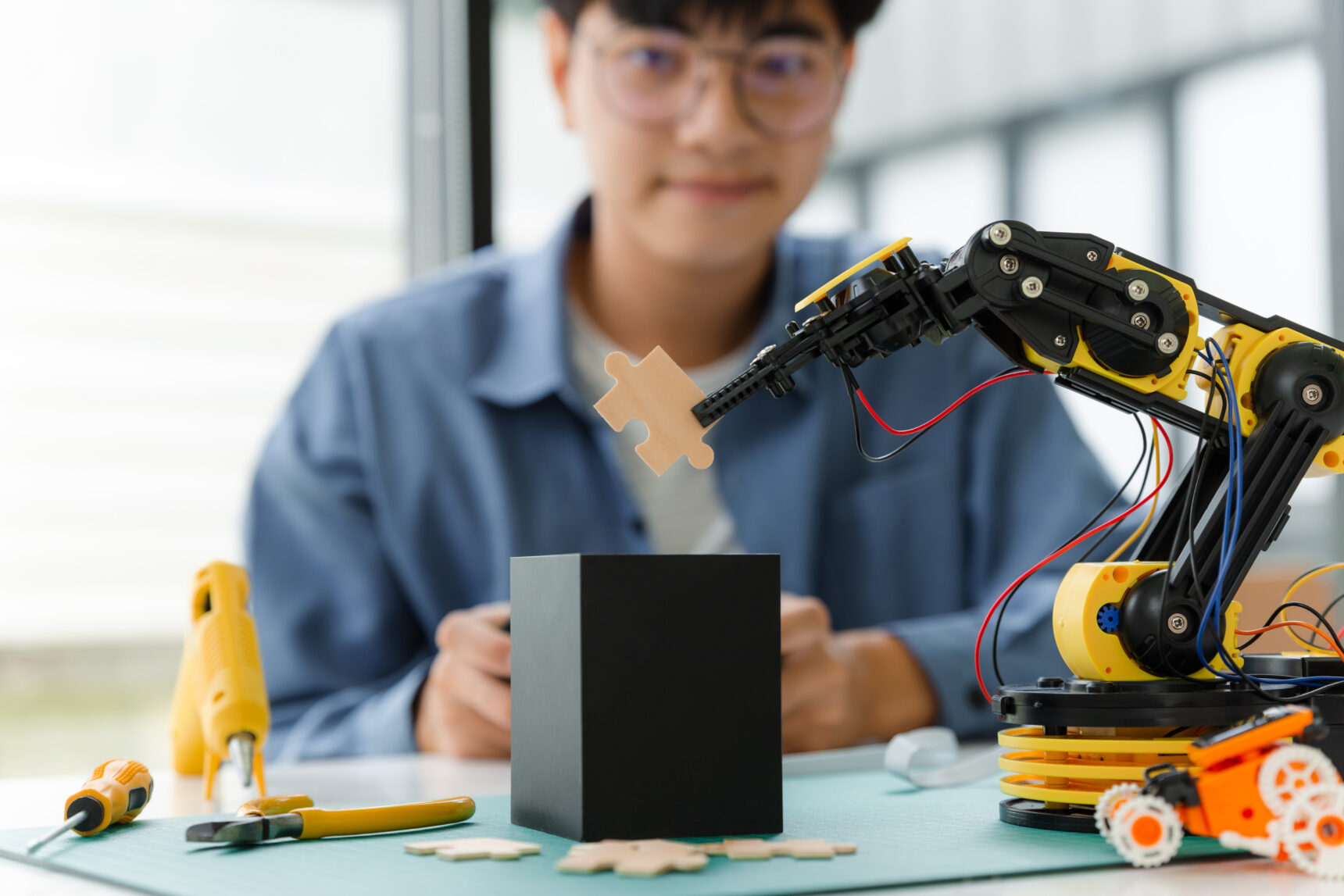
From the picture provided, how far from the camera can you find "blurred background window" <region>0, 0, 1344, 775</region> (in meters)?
1.72

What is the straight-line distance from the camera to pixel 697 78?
1.28 m

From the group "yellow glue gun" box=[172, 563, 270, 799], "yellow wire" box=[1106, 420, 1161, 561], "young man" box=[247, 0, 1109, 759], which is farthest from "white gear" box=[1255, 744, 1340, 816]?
"young man" box=[247, 0, 1109, 759]

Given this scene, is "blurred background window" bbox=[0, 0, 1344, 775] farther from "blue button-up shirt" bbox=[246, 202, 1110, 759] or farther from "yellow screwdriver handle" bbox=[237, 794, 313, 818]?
"yellow screwdriver handle" bbox=[237, 794, 313, 818]

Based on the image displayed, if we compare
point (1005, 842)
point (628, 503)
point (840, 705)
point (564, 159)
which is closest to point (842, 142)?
point (564, 159)

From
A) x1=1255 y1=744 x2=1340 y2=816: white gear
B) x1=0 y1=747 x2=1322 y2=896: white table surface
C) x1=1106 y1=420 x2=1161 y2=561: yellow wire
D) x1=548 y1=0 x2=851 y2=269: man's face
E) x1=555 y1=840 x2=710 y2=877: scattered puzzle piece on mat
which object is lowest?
x1=0 y1=747 x2=1322 y2=896: white table surface

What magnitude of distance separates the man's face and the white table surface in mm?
646

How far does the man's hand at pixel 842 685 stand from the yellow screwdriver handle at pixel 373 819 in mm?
358

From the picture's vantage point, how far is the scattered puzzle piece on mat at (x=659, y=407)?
543 mm

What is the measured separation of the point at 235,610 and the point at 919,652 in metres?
0.65

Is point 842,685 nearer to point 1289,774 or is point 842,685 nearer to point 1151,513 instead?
point 1151,513

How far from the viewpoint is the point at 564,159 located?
1.93 meters

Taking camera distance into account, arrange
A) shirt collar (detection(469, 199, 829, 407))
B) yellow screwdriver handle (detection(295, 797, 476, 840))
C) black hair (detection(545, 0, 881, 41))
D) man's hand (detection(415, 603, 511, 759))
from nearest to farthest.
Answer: yellow screwdriver handle (detection(295, 797, 476, 840)), man's hand (detection(415, 603, 511, 759)), black hair (detection(545, 0, 881, 41)), shirt collar (detection(469, 199, 829, 407))

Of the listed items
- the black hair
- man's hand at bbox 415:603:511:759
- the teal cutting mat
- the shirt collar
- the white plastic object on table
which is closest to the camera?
the teal cutting mat

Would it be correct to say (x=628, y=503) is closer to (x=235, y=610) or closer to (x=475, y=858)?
(x=235, y=610)
